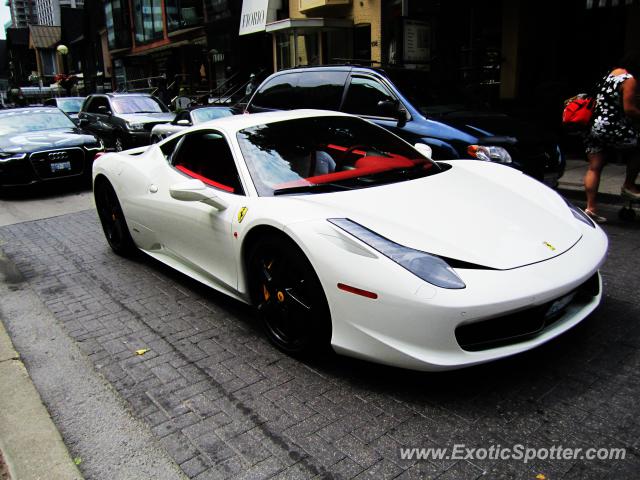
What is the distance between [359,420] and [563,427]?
94 centimetres

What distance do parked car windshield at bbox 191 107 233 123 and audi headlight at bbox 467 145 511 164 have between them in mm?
6720

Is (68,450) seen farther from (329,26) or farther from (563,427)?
(329,26)

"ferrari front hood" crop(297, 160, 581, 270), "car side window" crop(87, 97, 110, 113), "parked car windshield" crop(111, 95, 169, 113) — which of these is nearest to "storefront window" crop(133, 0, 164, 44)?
"car side window" crop(87, 97, 110, 113)

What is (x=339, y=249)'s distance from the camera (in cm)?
286

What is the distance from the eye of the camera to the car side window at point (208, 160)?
150 inches

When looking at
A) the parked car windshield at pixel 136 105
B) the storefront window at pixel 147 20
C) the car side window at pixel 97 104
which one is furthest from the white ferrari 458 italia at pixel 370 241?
the storefront window at pixel 147 20

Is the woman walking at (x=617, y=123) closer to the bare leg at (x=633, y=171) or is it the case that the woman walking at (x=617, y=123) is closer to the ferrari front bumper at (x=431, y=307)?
the bare leg at (x=633, y=171)

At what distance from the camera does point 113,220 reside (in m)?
5.66

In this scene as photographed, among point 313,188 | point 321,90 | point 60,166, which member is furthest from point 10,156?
point 313,188

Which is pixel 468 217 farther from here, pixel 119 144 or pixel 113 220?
pixel 119 144

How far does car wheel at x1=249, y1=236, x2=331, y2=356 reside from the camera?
300 cm

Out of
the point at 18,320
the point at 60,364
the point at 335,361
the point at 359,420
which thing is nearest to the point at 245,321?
the point at 335,361

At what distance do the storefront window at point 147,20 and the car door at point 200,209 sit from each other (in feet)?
100

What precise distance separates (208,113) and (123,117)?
113 inches
